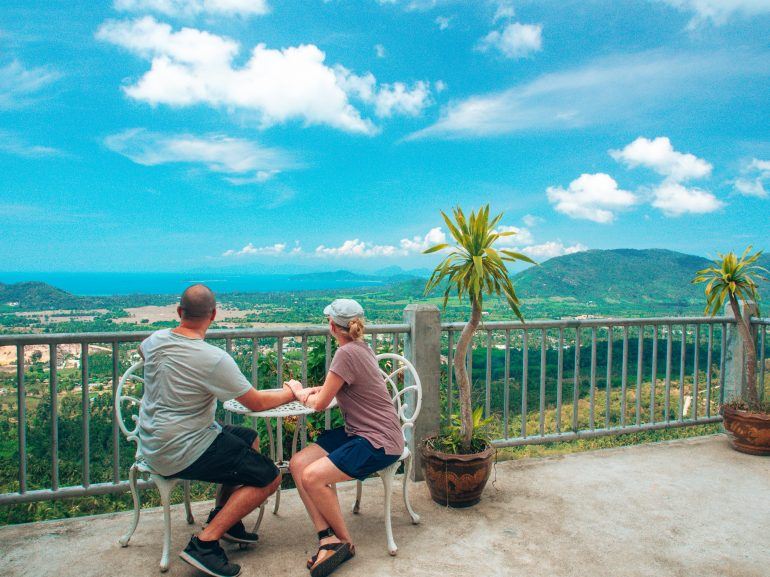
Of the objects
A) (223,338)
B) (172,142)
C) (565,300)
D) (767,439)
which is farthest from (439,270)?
(172,142)

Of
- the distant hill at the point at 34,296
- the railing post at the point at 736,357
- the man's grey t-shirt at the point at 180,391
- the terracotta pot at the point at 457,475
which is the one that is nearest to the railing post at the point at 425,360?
the terracotta pot at the point at 457,475

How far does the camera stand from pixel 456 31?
2317 centimetres

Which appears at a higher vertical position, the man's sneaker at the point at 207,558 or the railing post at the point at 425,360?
the railing post at the point at 425,360

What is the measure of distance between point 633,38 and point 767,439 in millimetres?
17629

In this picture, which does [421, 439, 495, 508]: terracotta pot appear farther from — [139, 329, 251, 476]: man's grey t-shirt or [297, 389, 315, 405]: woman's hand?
[139, 329, 251, 476]: man's grey t-shirt

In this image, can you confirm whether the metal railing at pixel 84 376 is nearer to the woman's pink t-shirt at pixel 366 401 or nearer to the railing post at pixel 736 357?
the woman's pink t-shirt at pixel 366 401

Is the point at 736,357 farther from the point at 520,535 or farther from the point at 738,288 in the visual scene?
the point at 520,535

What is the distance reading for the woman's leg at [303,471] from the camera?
8.59 ft

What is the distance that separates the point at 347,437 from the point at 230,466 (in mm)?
631

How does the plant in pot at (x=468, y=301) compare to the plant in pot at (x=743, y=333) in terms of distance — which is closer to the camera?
the plant in pot at (x=468, y=301)

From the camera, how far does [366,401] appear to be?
2.73 m

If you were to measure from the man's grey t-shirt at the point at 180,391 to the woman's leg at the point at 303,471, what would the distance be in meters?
0.50

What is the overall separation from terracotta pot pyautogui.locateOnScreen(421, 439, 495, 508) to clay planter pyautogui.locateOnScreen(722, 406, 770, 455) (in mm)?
2649

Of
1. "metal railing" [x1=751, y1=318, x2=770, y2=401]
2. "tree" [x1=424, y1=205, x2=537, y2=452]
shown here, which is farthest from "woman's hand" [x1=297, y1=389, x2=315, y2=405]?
"metal railing" [x1=751, y1=318, x2=770, y2=401]
